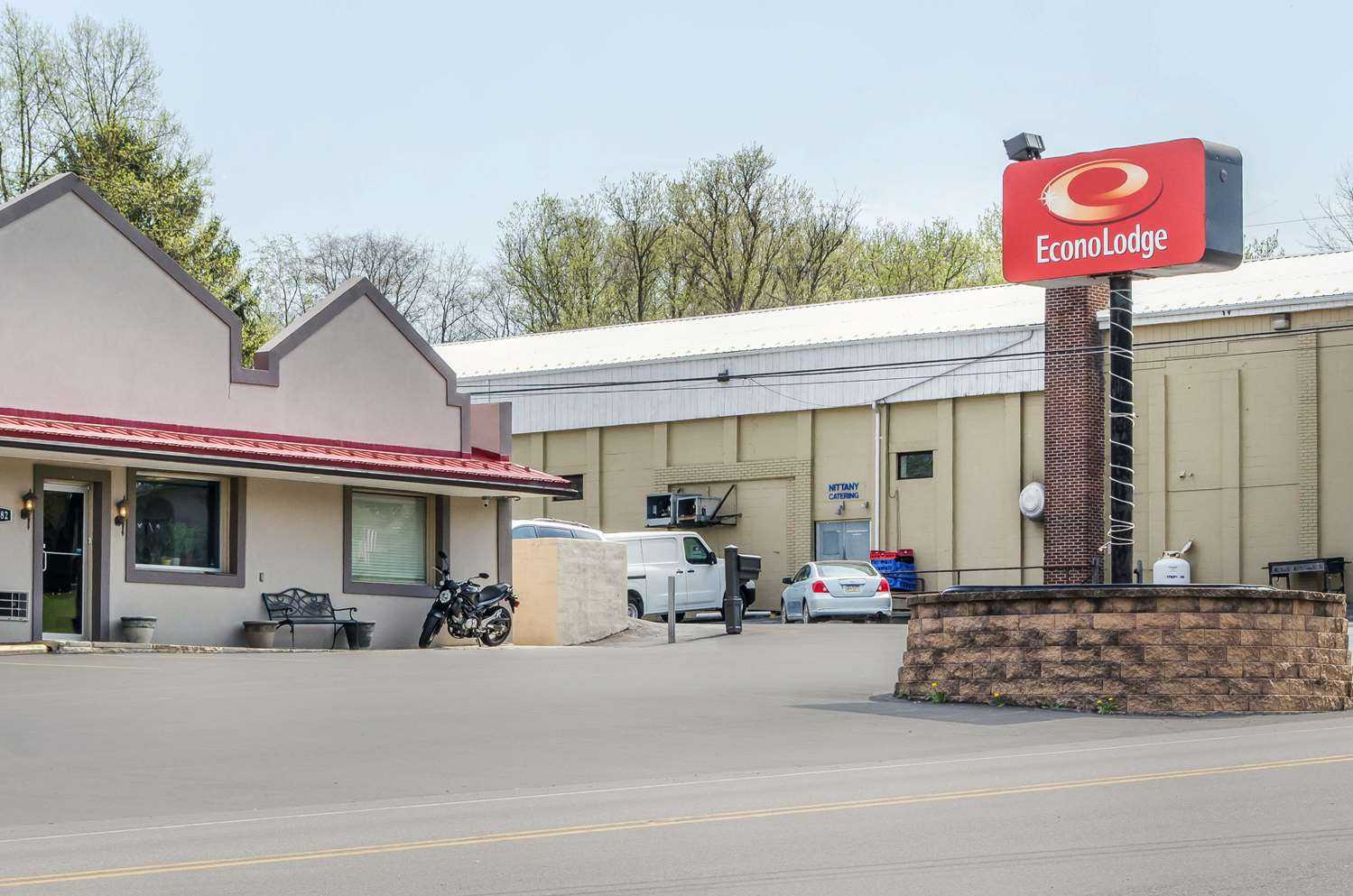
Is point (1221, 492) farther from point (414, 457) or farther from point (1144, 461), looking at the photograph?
point (414, 457)

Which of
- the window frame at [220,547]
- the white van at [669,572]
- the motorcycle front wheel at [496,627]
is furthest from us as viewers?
the white van at [669,572]

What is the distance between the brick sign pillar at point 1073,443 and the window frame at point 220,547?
14.5 m

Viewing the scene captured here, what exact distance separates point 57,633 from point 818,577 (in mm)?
16581

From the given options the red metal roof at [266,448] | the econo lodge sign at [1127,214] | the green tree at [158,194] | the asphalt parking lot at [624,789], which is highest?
the green tree at [158,194]

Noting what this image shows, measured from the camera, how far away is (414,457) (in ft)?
92.5

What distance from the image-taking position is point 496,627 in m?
27.4

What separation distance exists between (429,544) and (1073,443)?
38.5 ft

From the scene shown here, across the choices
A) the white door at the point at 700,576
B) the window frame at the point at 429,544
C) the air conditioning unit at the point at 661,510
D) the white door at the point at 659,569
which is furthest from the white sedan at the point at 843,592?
the window frame at the point at 429,544

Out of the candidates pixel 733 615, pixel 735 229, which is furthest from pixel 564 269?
pixel 733 615

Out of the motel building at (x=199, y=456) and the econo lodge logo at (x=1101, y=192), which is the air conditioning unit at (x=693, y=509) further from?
the econo lodge logo at (x=1101, y=192)

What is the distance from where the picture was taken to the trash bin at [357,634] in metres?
26.6

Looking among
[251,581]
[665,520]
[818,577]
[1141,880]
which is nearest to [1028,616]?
[1141,880]

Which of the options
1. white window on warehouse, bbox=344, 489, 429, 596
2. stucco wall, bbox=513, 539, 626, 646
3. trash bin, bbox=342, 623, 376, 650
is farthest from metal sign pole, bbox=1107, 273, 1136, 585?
white window on warehouse, bbox=344, 489, 429, 596

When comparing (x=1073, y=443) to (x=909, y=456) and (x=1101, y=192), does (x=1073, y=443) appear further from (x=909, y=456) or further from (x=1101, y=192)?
(x=909, y=456)
